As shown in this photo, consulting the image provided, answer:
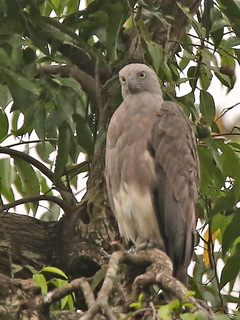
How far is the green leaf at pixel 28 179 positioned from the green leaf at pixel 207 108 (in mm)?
1051

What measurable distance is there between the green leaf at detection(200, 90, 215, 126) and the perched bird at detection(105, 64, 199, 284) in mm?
183

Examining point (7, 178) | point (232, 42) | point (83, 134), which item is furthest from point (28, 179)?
point (232, 42)

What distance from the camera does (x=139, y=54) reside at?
17.8 feet

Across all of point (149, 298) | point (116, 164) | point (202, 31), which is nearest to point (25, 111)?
point (116, 164)

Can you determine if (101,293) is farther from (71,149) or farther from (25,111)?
(71,149)

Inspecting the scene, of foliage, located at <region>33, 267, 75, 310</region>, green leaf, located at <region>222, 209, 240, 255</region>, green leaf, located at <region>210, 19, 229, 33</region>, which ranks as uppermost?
green leaf, located at <region>210, 19, 229, 33</region>

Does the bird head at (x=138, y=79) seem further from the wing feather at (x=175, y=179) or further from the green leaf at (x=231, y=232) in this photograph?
the green leaf at (x=231, y=232)

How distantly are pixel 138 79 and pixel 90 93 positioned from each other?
28 cm

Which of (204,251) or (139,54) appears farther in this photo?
(204,251)

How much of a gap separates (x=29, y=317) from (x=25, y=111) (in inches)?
51.4

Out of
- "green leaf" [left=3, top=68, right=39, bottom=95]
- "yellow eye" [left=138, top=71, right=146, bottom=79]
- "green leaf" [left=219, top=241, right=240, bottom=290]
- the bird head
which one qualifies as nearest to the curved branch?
the bird head

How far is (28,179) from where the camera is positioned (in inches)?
224

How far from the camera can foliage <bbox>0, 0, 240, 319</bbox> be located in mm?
4684

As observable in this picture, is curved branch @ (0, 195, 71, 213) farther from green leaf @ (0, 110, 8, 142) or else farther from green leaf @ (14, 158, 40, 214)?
green leaf @ (0, 110, 8, 142)
